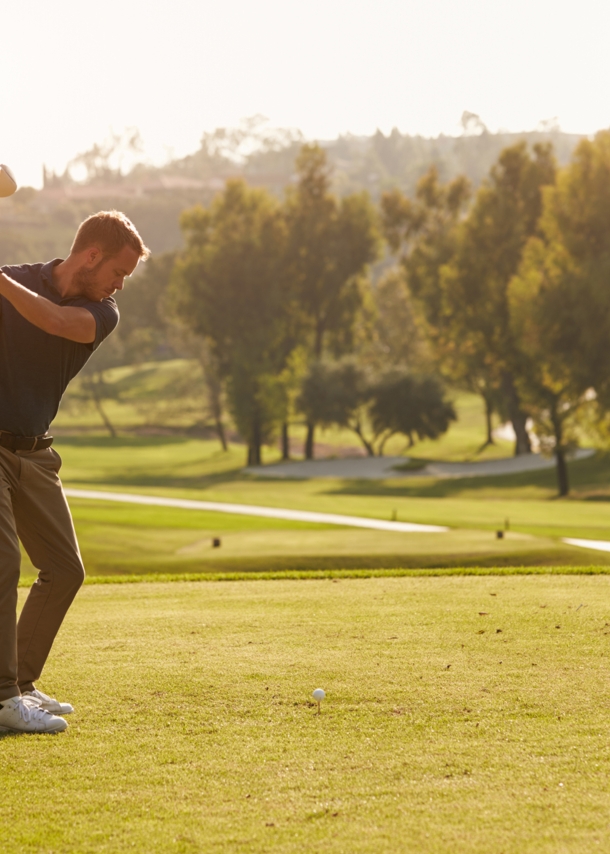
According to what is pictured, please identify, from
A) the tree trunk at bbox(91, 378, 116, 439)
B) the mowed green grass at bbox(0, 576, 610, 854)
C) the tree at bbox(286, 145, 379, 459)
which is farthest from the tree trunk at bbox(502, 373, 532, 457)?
the mowed green grass at bbox(0, 576, 610, 854)

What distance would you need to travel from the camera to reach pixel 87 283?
498 centimetres

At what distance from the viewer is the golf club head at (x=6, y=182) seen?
455cm

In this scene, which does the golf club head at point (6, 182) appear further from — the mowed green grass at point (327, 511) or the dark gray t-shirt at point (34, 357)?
the mowed green grass at point (327, 511)

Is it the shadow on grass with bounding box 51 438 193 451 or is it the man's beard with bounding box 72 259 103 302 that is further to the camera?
the shadow on grass with bounding box 51 438 193 451

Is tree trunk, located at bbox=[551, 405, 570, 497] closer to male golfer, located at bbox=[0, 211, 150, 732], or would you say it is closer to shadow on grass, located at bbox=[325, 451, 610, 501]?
shadow on grass, located at bbox=[325, 451, 610, 501]

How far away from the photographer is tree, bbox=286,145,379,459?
60781 millimetres

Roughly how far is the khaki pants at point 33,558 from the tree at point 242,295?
5315 centimetres

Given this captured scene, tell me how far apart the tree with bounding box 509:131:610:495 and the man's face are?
3424 cm

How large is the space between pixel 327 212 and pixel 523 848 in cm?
6057

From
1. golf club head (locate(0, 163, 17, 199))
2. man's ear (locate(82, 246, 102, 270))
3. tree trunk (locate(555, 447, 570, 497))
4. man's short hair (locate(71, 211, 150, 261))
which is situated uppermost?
golf club head (locate(0, 163, 17, 199))

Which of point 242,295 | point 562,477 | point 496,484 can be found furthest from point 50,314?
point 242,295

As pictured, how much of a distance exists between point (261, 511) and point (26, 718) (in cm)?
2721

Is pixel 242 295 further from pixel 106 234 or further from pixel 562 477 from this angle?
pixel 106 234

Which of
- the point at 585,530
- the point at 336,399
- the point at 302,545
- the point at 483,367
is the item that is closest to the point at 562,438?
the point at 483,367
